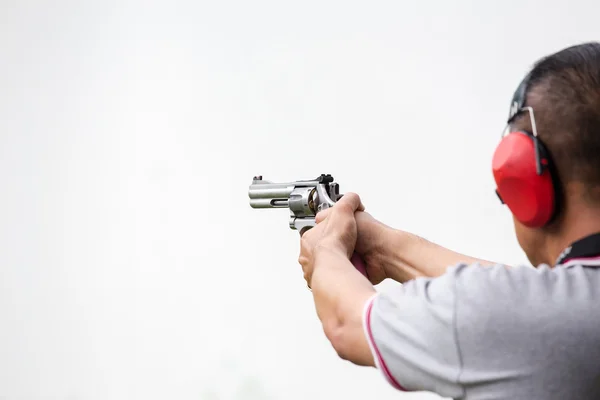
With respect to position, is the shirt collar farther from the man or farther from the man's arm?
the man's arm

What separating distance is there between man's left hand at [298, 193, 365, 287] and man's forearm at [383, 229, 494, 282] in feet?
0.47

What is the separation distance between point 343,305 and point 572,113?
1.53 ft

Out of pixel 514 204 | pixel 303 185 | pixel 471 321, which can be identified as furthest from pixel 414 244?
pixel 471 321

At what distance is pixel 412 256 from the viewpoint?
184 centimetres

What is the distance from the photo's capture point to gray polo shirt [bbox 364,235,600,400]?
1.01 metres

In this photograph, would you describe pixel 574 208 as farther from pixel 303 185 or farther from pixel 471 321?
pixel 303 185

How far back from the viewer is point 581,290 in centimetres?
102

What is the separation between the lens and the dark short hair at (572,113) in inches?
42.0

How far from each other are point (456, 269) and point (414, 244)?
0.76 m

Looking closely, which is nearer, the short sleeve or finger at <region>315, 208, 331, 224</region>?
the short sleeve

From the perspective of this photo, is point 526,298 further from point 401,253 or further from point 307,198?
point 307,198

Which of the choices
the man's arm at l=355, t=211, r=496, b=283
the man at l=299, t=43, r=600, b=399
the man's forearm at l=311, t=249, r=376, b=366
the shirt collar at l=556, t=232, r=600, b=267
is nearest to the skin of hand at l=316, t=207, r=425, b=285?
the man's arm at l=355, t=211, r=496, b=283

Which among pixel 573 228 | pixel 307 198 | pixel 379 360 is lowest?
pixel 379 360

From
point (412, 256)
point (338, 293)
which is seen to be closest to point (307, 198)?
point (412, 256)
